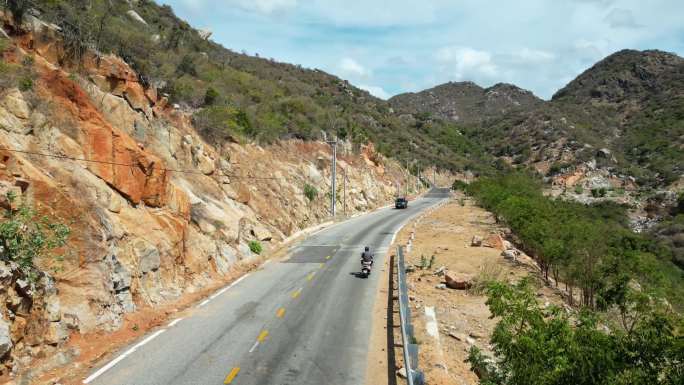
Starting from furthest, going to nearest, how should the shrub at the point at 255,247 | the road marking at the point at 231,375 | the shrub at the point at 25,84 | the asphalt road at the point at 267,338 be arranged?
1. the shrub at the point at 255,247
2. the shrub at the point at 25,84
3. the asphalt road at the point at 267,338
4. the road marking at the point at 231,375

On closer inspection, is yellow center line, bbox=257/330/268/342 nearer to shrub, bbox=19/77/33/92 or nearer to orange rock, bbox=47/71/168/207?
orange rock, bbox=47/71/168/207

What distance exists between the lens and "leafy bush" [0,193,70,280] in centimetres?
1084

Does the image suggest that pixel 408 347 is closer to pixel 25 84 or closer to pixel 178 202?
pixel 178 202

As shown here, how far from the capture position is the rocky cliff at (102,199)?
458 inches

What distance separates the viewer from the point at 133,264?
15.4 metres

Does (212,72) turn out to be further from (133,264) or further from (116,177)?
(133,264)

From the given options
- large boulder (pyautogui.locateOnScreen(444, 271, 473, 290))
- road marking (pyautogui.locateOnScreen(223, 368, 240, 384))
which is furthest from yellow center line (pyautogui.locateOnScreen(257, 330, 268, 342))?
large boulder (pyautogui.locateOnScreen(444, 271, 473, 290))

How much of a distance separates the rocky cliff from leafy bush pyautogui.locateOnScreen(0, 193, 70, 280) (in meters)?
0.28

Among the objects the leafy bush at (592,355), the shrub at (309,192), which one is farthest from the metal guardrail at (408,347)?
the shrub at (309,192)

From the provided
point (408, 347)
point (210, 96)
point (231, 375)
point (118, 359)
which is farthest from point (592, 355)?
point (210, 96)

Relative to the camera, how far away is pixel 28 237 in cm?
1155

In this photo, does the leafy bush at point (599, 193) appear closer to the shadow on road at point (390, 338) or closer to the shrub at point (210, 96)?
the shrub at point (210, 96)

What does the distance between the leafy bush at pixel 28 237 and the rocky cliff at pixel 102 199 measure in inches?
11.2

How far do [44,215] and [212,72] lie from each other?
43030mm
